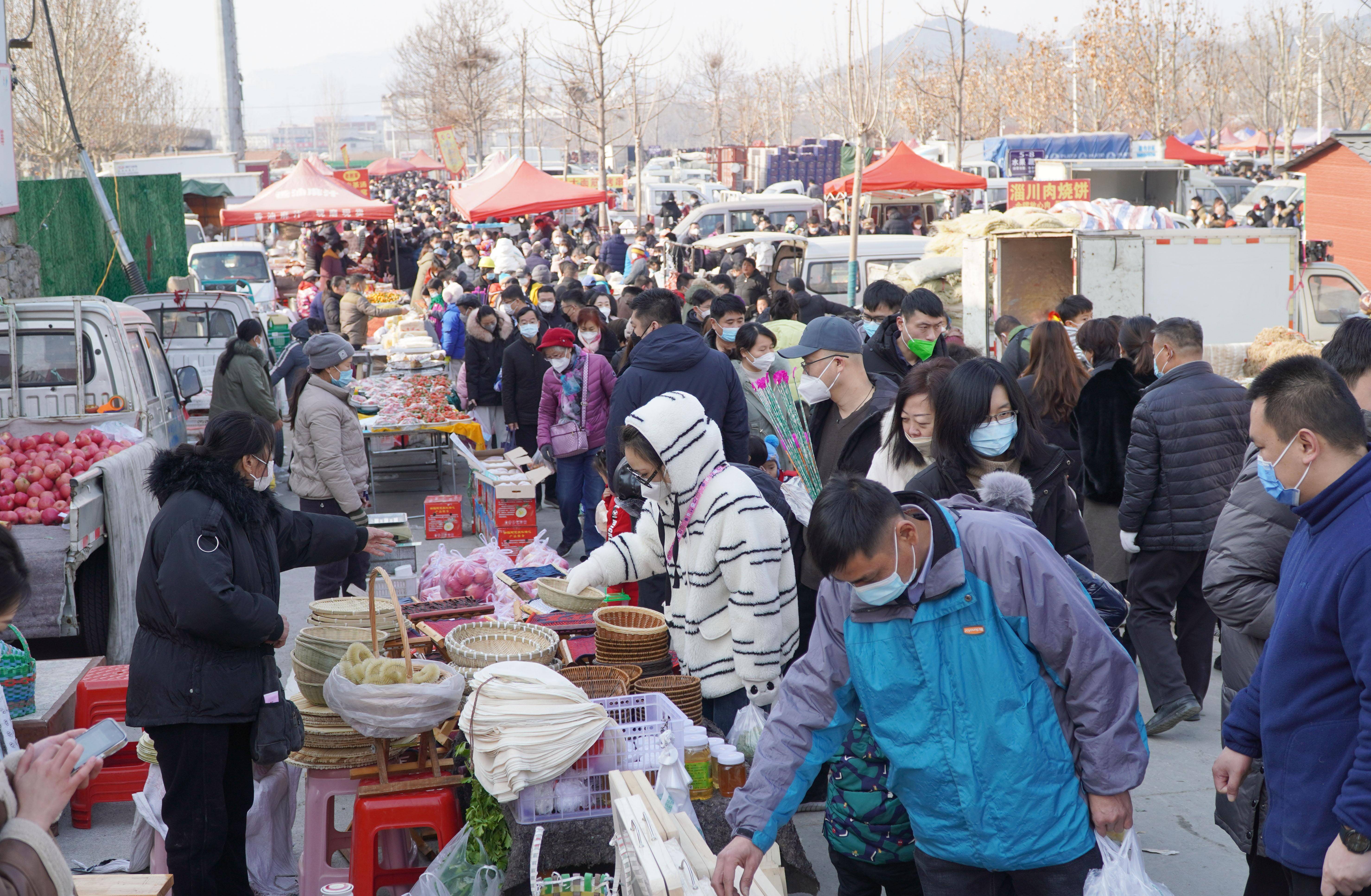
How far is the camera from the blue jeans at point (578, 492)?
356 inches

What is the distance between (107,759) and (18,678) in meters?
0.65

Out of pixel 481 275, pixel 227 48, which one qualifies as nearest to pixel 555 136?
pixel 227 48

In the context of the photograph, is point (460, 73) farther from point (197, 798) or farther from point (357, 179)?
point (197, 798)

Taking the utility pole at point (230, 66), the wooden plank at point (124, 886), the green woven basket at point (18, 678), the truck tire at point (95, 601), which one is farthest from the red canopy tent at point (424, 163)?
the wooden plank at point (124, 886)

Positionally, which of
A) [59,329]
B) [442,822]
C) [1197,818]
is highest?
[59,329]

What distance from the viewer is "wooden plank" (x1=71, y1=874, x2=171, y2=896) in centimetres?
337

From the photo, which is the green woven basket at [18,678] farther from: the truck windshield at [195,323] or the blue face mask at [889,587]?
the truck windshield at [195,323]

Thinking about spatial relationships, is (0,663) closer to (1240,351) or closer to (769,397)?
(769,397)

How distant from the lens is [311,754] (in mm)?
4336

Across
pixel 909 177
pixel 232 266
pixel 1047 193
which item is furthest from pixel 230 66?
pixel 1047 193

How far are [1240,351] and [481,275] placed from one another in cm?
1335

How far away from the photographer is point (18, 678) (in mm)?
5164

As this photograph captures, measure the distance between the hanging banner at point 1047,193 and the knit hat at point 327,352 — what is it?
12.3 meters

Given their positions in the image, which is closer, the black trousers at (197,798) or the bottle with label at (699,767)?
the bottle with label at (699,767)
